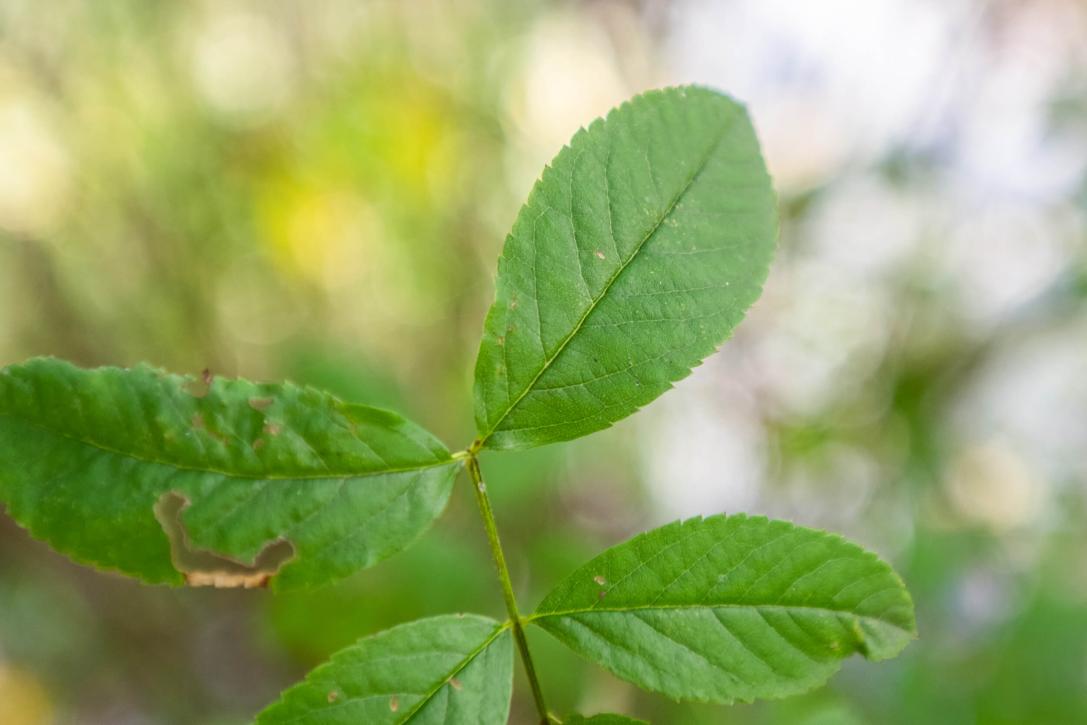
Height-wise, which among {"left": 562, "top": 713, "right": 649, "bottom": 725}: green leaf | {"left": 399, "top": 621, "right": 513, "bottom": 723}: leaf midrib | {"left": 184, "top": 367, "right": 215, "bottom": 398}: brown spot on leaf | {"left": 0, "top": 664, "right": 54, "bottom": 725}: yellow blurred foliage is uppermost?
{"left": 0, "top": 664, "right": 54, "bottom": 725}: yellow blurred foliage

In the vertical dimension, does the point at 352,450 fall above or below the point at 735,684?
above

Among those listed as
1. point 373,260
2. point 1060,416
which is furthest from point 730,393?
point 373,260

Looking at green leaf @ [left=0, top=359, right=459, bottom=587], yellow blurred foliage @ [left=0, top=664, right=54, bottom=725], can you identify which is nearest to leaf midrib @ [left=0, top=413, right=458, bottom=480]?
green leaf @ [left=0, top=359, right=459, bottom=587]

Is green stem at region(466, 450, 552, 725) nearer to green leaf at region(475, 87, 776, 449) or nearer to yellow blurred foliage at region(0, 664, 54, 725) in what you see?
green leaf at region(475, 87, 776, 449)

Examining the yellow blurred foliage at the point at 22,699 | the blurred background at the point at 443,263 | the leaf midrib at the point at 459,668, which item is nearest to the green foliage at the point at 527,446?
the leaf midrib at the point at 459,668

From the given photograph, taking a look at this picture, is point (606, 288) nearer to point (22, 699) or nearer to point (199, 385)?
point (199, 385)

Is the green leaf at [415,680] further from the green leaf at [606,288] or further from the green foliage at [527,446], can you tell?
the green leaf at [606,288]

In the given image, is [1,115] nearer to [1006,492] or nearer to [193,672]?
[193,672]
